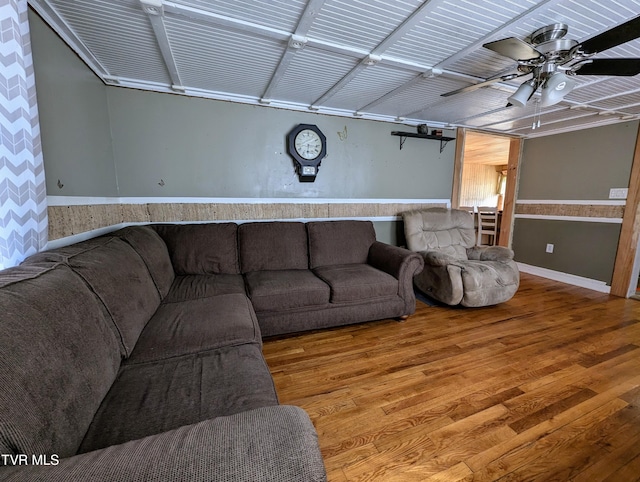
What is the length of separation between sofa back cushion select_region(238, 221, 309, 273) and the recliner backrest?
130 centimetres

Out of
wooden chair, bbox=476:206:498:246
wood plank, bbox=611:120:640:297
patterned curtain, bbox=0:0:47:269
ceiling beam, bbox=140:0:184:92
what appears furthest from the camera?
wooden chair, bbox=476:206:498:246

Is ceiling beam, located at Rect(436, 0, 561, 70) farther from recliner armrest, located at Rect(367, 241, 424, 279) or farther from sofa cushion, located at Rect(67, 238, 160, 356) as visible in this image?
sofa cushion, located at Rect(67, 238, 160, 356)

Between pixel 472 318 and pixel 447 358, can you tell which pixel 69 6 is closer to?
pixel 447 358

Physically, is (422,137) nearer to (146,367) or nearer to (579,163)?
(579,163)

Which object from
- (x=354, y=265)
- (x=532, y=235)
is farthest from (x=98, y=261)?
(x=532, y=235)

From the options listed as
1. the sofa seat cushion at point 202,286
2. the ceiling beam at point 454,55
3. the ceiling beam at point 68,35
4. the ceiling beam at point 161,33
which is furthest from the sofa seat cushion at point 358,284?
the ceiling beam at point 68,35

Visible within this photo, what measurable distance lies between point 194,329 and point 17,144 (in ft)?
3.57

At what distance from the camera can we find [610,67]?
1518 mm

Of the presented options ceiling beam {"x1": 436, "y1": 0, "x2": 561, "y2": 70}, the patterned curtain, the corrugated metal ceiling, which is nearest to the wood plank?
the corrugated metal ceiling

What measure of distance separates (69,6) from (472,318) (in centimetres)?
364

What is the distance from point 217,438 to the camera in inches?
21.6

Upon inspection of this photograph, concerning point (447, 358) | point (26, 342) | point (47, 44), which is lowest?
point (447, 358)

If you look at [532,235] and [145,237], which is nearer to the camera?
[145,237]

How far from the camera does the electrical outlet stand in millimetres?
3074
